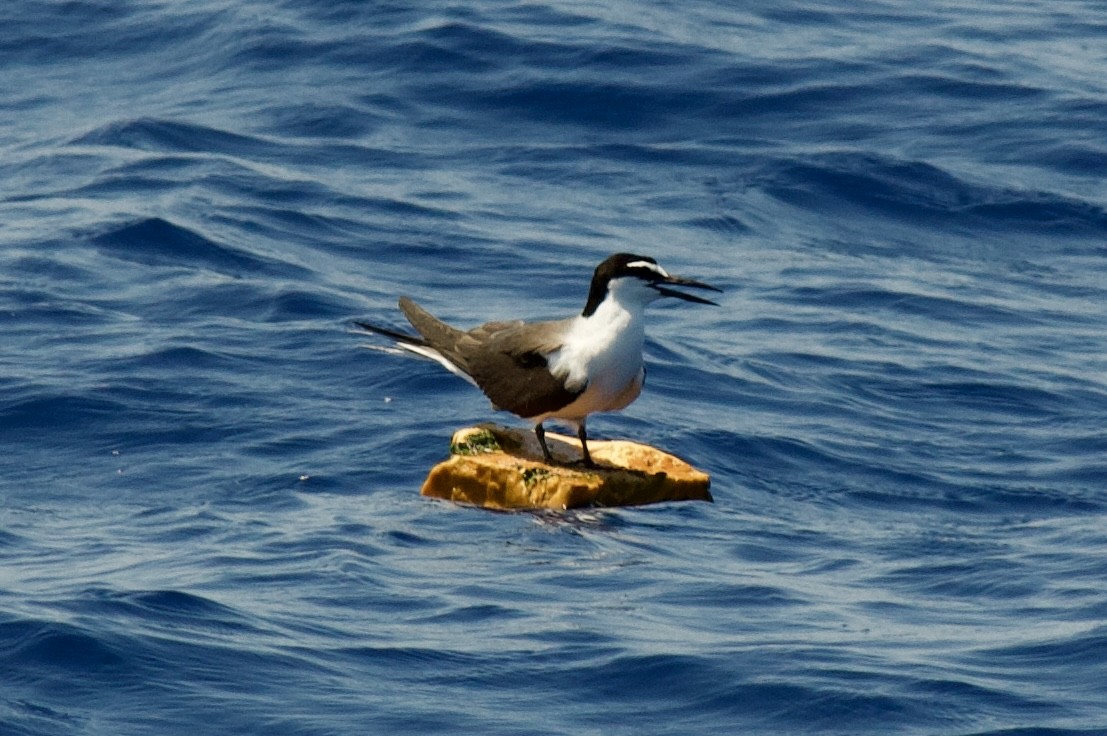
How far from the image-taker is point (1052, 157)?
83.5ft

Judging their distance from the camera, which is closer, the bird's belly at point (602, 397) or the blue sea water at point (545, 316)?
the blue sea water at point (545, 316)

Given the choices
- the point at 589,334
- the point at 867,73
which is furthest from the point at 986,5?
the point at 589,334

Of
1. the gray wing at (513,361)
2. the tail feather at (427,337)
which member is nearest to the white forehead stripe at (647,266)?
the gray wing at (513,361)

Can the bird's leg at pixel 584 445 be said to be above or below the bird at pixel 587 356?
below

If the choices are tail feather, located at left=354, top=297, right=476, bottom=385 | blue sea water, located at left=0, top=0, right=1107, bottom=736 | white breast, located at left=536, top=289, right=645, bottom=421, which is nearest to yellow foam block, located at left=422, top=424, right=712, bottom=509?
blue sea water, located at left=0, top=0, right=1107, bottom=736

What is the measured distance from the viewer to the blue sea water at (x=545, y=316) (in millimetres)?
11516

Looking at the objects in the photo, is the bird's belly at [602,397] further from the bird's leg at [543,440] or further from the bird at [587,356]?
the bird's leg at [543,440]

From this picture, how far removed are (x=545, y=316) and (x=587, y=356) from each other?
5.76m

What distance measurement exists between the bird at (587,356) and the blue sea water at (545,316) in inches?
31.6

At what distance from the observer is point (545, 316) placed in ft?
66.1

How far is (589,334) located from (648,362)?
489 centimetres

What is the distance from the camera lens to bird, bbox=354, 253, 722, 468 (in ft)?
47.4

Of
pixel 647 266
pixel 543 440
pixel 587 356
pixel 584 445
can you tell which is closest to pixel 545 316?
pixel 543 440

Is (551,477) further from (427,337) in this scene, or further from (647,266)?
(427,337)
